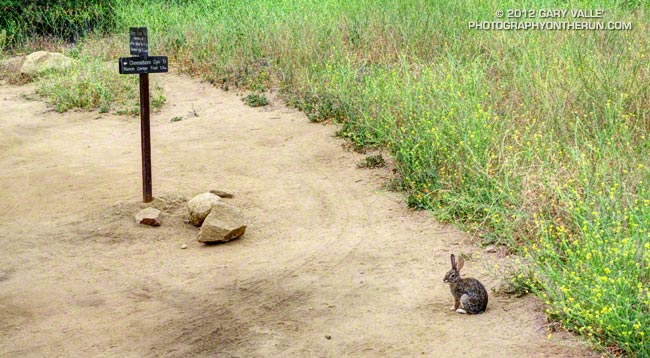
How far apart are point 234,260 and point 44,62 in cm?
883

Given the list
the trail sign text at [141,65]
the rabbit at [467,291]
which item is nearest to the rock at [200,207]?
the trail sign text at [141,65]

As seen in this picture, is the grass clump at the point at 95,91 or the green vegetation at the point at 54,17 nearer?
the grass clump at the point at 95,91

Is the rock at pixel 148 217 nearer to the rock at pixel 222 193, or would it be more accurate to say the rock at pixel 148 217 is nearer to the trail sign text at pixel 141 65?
the rock at pixel 222 193

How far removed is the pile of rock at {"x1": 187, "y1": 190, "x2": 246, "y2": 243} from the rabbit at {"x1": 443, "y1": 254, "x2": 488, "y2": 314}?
2.65m

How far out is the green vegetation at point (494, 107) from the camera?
241 inches

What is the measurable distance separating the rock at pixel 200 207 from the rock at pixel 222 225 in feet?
0.99

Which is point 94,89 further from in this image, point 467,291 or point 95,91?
point 467,291

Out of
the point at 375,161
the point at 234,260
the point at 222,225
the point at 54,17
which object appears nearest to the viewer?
the point at 234,260

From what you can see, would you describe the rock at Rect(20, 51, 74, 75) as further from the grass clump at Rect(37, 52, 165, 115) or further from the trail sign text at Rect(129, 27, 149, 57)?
the trail sign text at Rect(129, 27, 149, 57)

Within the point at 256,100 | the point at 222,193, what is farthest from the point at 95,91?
the point at 222,193

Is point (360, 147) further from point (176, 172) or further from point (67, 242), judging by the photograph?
point (67, 242)

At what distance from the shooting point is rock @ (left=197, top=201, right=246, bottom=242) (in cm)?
842

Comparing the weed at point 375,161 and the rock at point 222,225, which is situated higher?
the weed at point 375,161

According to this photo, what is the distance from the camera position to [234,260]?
8.07 metres
